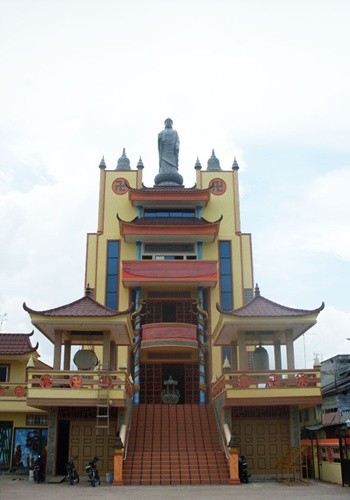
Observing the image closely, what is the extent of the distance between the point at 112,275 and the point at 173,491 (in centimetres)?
1855

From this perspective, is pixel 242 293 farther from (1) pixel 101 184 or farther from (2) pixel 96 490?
(2) pixel 96 490

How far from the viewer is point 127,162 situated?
3869 centimetres

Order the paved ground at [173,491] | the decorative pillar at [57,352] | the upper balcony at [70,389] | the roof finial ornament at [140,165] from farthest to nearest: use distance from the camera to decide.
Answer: the roof finial ornament at [140,165]
the decorative pillar at [57,352]
the upper balcony at [70,389]
the paved ground at [173,491]

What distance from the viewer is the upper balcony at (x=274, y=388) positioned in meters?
20.9

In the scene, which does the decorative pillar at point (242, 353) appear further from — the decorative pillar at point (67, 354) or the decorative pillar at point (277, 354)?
the decorative pillar at point (67, 354)

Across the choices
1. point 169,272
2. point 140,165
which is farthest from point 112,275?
point 140,165

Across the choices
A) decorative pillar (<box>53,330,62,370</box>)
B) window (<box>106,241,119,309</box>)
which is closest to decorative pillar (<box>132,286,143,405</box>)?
window (<box>106,241,119,309</box>)

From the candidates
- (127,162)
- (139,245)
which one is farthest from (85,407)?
(127,162)

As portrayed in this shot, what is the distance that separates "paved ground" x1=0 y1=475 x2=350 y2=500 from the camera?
625 inches

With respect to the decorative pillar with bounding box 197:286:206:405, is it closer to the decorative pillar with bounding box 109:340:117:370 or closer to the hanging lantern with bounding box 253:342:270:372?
the decorative pillar with bounding box 109:340:117:370

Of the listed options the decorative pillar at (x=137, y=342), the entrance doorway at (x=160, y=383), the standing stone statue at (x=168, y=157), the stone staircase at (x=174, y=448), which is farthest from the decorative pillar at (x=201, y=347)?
the standing stone statue at (x=168, y=157)

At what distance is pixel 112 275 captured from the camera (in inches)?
1350

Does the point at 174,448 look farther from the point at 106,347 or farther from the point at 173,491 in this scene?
the point at 106,347

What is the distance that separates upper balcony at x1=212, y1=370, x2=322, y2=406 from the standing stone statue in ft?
65.6
